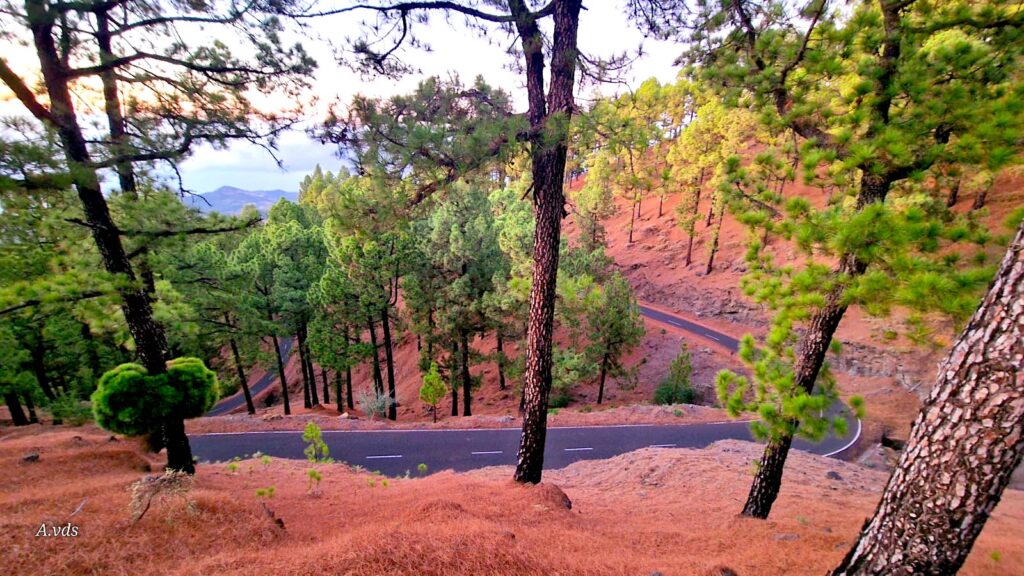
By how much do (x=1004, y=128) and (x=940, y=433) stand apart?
2743 millimetres

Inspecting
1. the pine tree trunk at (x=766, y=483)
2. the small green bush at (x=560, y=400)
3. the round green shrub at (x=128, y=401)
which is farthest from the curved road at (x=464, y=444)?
the pine tree trunk at (x=766, y=483)

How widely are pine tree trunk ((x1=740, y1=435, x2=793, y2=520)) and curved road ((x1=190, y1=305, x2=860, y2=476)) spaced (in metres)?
7.54

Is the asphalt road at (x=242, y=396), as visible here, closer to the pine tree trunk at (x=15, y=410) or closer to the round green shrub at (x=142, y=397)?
the pine tree trunk at (x=15, y=410)

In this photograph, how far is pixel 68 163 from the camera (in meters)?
4.75

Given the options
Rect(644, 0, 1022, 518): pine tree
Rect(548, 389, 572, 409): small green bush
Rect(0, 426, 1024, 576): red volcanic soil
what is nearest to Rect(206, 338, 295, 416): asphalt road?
Rect(548, 389, 572, 409): small green bush

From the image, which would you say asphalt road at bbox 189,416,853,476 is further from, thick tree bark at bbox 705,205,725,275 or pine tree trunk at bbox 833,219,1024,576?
thick tree bark at bbox 705,205,725,275

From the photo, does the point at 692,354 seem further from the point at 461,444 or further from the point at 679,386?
the point at 461,444

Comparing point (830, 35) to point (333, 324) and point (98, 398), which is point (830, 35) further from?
point (333, 324)

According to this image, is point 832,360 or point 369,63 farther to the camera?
point 832,360

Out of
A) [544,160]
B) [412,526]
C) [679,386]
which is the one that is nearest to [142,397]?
[412,526]

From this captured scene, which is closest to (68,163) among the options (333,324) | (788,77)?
(788,77)

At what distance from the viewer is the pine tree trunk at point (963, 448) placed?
2238 mm

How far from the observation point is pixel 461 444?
1462 centimetres

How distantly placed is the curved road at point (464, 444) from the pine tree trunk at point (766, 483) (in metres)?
7.54
